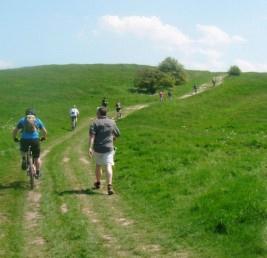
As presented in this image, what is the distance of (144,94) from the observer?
77.8 metres

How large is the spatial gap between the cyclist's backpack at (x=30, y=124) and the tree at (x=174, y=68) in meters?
81.2

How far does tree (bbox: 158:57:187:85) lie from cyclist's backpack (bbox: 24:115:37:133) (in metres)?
81.2

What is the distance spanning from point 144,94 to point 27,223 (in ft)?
220

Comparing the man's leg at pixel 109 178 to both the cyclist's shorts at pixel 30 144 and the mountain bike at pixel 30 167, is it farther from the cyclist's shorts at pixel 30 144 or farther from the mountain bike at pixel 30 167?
the cyclist's shorts at pixel 30 144

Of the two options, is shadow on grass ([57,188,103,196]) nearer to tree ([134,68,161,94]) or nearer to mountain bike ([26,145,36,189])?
mountain bike ([26,145,36,189])

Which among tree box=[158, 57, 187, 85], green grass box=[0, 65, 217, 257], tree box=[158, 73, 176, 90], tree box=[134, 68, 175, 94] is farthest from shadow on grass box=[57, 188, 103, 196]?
tree box=[158, 57, 187, 85]

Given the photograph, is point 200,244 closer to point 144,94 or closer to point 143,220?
point 143,220

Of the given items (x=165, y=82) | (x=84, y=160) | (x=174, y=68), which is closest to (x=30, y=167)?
(x=84, y=160)

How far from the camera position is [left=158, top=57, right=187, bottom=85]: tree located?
96562 mm

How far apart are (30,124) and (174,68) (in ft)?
277

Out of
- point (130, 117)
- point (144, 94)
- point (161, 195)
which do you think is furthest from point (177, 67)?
point (161, 195)

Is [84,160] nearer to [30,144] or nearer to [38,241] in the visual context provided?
[30,144]

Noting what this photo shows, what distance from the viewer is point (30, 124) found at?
15609mm

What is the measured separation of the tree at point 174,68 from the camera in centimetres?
9656
